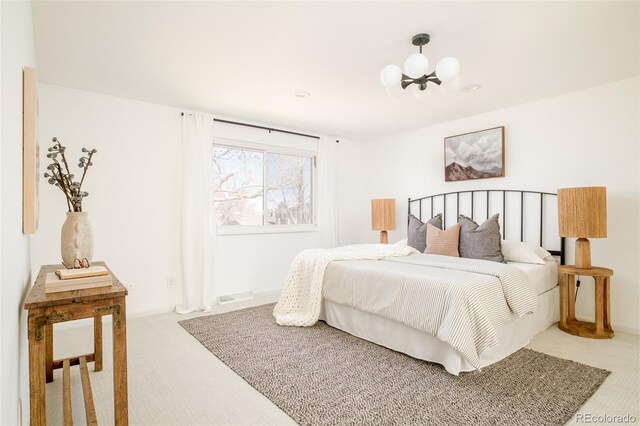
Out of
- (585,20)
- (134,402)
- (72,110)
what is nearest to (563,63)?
(585,20)

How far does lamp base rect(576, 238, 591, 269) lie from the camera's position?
3035 millimetres

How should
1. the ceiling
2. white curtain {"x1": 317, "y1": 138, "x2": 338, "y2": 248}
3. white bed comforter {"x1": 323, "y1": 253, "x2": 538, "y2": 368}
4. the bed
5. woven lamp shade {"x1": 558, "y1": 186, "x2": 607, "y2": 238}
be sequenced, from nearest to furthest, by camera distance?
the ceiling → white bed comforter {"x1": 323, "y1": 253, "x2": 538, "y2": 368} → the bed → woven lamp shade {"x1": 558, "y1": 186, "x2": 607, "y2": 238} → white curtain {"x1": 317, "y1": 138, "x2": 338, "y2": 248}

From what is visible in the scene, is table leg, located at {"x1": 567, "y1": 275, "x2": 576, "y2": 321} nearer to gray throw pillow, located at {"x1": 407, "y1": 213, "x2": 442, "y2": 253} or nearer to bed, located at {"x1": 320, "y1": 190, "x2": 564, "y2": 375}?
bed, located at {"x1": 320, "y1": 190, "x2": 564, "y2": 375}

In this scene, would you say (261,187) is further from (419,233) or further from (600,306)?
(600,306)

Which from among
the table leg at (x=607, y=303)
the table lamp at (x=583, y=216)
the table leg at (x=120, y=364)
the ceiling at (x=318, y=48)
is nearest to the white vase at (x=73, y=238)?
the table leg at (x=120, y=364)

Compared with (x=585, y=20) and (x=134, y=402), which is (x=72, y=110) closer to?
(x=134, y=402)

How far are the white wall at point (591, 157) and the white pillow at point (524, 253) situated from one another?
1.21 ft

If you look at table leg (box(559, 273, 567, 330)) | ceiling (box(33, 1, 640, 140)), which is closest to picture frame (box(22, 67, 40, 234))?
ceiling (box(33, 1, 640, 140))

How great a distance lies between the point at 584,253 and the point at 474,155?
1.61 m

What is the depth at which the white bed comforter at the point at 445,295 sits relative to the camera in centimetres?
218

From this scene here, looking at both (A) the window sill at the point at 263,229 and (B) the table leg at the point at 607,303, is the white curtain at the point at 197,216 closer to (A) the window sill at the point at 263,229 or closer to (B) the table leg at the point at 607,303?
(A) the window sill at the point at 263,229

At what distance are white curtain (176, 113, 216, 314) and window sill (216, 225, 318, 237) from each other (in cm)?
26

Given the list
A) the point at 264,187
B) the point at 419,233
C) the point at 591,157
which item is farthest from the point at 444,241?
the point at 264,187

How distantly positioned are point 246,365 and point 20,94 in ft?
6.55
